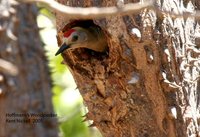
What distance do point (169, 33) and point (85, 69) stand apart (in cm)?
73

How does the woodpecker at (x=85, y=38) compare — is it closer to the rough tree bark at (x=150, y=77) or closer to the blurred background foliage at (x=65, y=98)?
the rough tree bark at (x=150, y=77)

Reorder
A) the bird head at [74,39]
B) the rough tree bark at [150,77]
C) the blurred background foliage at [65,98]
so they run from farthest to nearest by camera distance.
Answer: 1. the blurred background foliage at [65,98]
2. the bird head at [74,39]
3. the rough tree bark at [150,77]

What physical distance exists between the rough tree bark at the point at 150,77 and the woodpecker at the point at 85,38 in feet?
1.27

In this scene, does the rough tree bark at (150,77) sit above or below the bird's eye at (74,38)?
below

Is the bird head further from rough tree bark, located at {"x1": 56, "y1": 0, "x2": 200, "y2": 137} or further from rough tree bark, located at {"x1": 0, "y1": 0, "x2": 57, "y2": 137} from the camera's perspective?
rough tree bark, located at {"x1": 0, "y1": 0, "x2": 57, "y2": 137}

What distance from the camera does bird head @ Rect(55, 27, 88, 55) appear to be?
4465 mm

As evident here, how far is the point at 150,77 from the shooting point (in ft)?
13.1

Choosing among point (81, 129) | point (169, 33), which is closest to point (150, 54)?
point (169, 33)

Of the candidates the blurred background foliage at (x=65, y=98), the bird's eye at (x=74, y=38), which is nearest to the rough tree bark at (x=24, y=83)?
the blurred background foliage at (x=65, y=98)

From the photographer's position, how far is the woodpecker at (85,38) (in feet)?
15.0

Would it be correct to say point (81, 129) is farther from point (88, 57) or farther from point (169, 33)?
point (169, 33)

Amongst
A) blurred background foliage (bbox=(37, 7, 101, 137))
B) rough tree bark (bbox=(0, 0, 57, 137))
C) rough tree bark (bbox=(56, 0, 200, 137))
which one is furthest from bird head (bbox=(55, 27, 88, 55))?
blurred background foliage (bbox=(37, 7, 101, 137))

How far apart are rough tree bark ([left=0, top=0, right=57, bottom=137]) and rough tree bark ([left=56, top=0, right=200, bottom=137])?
1163 mm

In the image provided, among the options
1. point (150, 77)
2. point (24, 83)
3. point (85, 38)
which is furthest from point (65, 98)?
point (150, 77)
